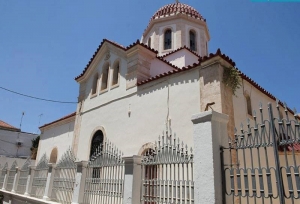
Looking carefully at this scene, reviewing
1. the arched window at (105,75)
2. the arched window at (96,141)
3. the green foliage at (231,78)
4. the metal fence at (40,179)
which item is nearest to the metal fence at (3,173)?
the metal fence at (40,179)

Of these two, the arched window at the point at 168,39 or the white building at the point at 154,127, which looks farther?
the arched window at the point at 168,39

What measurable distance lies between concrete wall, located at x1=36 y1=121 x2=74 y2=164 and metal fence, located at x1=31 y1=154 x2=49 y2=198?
11.6ft

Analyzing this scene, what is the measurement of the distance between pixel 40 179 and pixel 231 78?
703cm

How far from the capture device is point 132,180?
15.3 ft

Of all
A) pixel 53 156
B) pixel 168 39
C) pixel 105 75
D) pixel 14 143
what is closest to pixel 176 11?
pixel 168 39

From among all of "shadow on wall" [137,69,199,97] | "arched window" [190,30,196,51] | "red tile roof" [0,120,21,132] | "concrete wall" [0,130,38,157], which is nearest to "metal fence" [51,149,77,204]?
"shadow on wall" [137,69,199,97]

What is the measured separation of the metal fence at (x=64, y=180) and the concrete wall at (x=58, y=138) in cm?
486

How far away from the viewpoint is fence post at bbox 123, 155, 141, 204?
459 centimetres

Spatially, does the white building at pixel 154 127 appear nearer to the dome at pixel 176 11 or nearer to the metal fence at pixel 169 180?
the metal fence at pixel 169 180

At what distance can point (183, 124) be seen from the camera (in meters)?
6.75

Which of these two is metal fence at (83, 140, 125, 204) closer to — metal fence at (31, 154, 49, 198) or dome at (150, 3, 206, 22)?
metal fence at (31, 154, 49, 198)

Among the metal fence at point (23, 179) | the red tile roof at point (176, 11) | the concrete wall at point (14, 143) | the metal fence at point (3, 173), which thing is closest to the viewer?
the metal fence at point (23, 179)

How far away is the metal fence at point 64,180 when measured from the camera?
6527 millimetres

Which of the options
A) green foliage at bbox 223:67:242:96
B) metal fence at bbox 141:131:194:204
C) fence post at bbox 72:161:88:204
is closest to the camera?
metal fence at bbox 141:131:194:204
